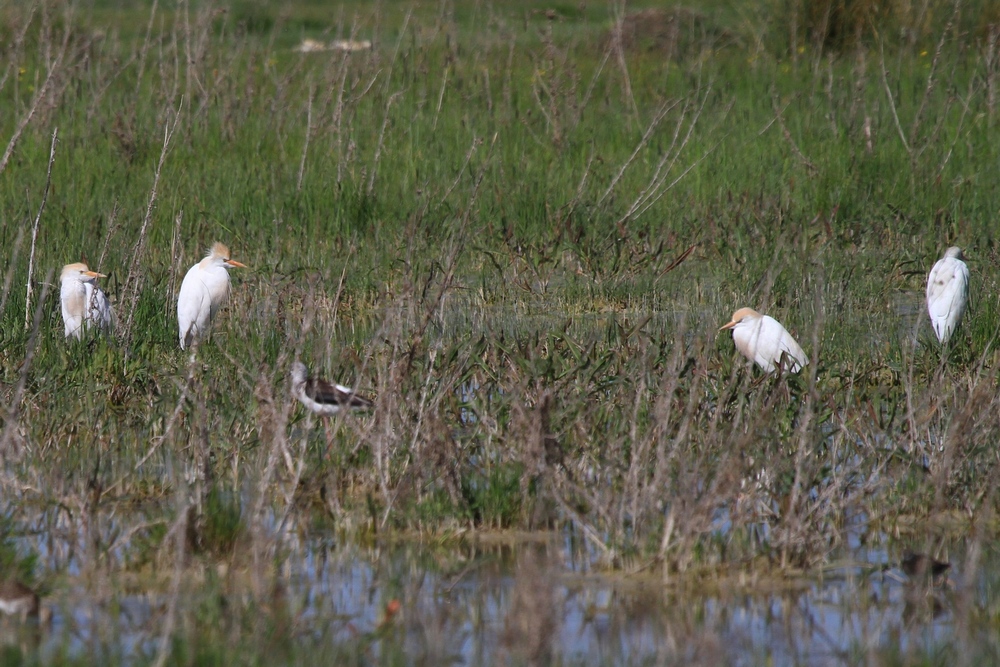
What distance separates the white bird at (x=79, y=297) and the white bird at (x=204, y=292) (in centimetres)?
34

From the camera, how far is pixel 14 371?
5.09 m

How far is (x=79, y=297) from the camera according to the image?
6.48 metres

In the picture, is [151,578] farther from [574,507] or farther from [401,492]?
[574,507]

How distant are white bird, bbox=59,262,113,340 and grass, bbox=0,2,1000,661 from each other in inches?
5.6

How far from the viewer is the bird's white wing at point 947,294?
6.05m

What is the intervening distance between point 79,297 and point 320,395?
2.29 metres

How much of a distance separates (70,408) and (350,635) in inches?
85.4

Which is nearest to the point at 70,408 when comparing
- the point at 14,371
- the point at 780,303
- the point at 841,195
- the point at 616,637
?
the point at 14,371

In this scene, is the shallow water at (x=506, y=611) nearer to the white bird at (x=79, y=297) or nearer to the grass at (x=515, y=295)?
the grass at (x=515, y=295)

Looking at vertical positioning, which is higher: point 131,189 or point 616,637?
point 131,189

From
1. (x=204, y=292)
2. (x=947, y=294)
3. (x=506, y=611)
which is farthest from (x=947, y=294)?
(x=506, y=611)

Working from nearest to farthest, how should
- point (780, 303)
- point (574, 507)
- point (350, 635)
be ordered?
point (350, 635), point (574, 507), point (780, 303)

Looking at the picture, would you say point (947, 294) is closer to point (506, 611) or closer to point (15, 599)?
point (506, 611)

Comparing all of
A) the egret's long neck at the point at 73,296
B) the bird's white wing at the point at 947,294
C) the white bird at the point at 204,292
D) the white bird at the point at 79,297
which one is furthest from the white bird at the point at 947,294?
the egret's long neck at the point at 73,296
